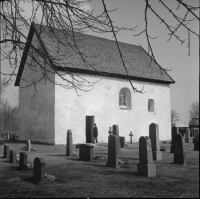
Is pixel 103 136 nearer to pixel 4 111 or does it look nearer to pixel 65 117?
pixel 65 117

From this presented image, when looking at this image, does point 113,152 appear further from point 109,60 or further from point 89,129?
point 109,60

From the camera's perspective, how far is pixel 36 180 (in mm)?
6430

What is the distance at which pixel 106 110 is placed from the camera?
67.5 feet

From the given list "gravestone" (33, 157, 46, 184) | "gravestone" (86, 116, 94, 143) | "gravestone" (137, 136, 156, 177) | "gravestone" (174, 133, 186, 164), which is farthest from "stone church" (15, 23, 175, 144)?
"gravestone" (33, 157, 46, 184)

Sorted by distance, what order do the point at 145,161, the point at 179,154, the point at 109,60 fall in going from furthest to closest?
1. the point at 109,60
2. the point at 179,154
3. the point at 145,161

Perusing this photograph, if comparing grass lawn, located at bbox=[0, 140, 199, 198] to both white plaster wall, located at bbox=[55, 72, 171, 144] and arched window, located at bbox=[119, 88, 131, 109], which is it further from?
arched window, located at bbox=[119, 88, 131, 109]

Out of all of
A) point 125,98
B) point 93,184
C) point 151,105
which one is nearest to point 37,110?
point 125,98

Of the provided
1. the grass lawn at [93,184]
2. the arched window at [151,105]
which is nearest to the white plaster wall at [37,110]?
the arched window at [151,105]

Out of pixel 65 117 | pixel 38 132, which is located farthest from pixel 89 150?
pixel 38 132

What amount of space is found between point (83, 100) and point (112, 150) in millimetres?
11059

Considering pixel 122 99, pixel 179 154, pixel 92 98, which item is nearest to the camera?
pixel 179 154

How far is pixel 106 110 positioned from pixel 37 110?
5.31 m

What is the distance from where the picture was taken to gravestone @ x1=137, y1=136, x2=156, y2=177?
697 cm

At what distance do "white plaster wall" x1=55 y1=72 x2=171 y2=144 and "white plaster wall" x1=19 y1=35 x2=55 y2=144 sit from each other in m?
0.69
